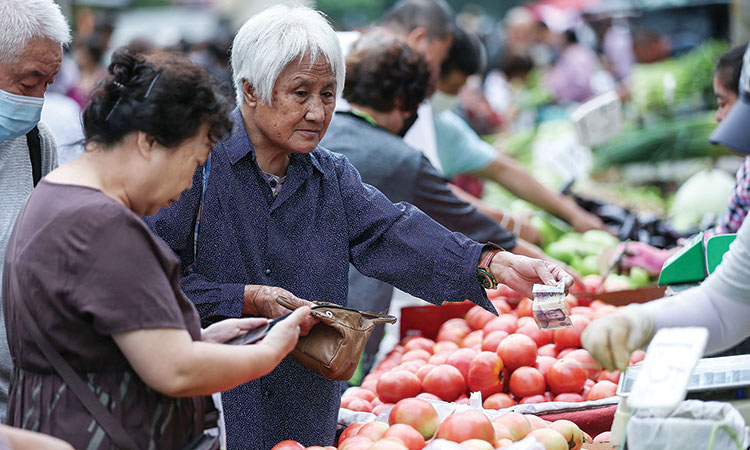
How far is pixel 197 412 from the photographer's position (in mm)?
1926

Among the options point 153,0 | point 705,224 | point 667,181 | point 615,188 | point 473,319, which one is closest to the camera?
point 473,319

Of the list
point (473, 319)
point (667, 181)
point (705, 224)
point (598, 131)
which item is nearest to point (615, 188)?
point (667, 181)

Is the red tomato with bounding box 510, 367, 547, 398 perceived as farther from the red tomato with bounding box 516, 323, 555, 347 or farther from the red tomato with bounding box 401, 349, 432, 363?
the red tomato with bounding box 401, 349, 432, 363

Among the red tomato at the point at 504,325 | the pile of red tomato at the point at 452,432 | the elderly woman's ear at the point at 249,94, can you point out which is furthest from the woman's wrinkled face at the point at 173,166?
the red tomato at the point at 504,325

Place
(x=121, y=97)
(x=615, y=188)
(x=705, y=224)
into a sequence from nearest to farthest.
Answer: (x=121, y=97) → (x=705, y=224) → (x=615, y=188)

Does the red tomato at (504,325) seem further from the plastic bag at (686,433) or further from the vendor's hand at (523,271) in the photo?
the plastic bag at (686,433)

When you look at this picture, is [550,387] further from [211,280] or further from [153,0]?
[153,0]

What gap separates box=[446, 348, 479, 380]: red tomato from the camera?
3.13 meters

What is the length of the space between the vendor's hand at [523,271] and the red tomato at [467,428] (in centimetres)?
48

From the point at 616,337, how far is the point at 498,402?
1251 mm

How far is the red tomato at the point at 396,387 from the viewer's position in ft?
9.95

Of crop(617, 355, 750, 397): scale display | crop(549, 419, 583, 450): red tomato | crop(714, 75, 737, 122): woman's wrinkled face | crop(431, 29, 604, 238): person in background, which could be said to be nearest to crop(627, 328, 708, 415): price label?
crop(617, 355, 750, 397): scale display

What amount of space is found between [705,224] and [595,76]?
706 cm

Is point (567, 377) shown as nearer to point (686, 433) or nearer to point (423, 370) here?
point (423, 370)
